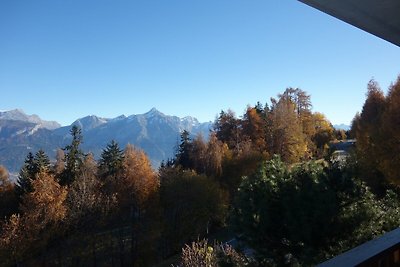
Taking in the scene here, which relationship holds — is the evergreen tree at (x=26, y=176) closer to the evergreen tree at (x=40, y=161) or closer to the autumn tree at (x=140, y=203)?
the evergreen tree at (x=40, y=161)

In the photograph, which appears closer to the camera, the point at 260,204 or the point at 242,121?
the point at 260,204

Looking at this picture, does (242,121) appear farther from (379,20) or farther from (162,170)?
(379,20)

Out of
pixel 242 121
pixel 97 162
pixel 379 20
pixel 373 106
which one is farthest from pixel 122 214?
pixel 379 20

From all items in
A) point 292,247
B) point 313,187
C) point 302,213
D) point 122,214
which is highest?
point 313,187

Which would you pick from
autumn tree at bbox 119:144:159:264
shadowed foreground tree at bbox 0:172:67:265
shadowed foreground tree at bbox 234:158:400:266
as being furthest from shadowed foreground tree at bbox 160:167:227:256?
shadowed foreground tree at bbox 234:158:400:266

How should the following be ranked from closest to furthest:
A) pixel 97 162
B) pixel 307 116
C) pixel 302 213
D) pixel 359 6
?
1. pixel 359 6
2. pixel 302 213
3. pixel 97 162
4. pixel 307 116

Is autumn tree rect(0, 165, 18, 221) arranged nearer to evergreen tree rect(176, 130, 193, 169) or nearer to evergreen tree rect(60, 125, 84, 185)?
evergreen tree rect(60, 125, 84, 185)

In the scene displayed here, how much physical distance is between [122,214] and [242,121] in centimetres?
1498

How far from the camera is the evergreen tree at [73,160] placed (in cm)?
2917

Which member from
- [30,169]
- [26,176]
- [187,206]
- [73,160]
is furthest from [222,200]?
[30,169]

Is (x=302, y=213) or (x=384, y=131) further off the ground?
(x=384, y=131)

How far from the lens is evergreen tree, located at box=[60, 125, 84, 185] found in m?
29.2

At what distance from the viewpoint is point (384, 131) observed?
1642 cm

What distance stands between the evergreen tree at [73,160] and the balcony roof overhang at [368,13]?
90.7ft
